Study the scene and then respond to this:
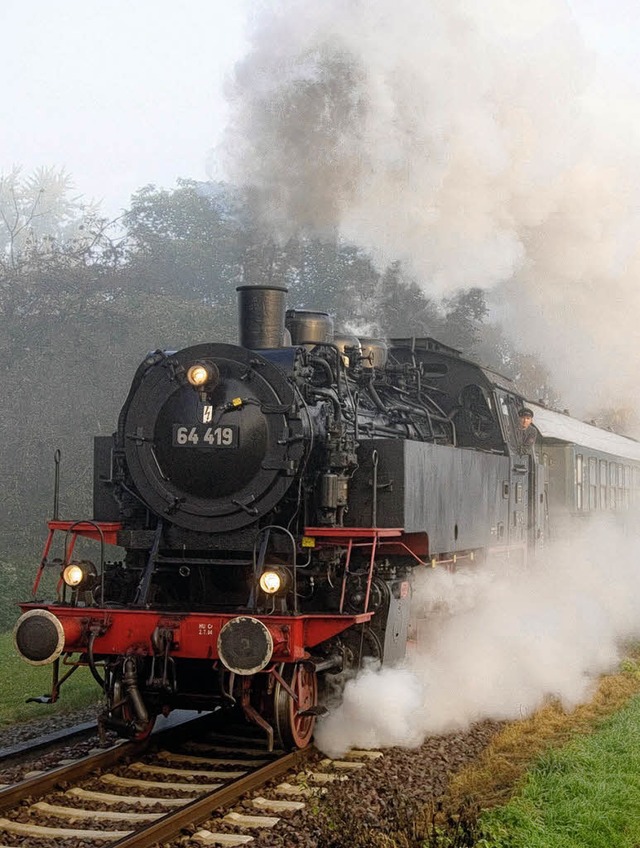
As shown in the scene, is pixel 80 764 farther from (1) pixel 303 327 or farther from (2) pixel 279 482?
(1) pixel 303 327

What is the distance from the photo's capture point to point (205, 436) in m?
7.66

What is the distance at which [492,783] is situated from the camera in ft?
21.5

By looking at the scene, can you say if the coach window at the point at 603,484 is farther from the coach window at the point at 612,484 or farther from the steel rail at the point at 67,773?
the steel rail at the point at 67,773

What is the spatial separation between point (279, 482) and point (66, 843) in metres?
2.89

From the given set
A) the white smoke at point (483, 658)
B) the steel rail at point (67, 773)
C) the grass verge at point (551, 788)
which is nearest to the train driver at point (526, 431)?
the white smoke at point (483, 658)

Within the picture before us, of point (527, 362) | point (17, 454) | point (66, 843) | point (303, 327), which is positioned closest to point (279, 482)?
point (303, 327)

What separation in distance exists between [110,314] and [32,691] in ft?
50.7

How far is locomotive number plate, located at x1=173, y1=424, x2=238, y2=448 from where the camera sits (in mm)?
7605

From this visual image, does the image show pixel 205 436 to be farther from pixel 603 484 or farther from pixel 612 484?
pixel 612 484

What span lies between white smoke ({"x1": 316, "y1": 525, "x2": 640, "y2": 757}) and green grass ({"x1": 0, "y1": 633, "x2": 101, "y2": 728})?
2.83 m

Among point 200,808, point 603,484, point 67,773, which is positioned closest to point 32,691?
point 67,773

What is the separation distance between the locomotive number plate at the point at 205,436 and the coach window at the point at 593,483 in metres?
10.2

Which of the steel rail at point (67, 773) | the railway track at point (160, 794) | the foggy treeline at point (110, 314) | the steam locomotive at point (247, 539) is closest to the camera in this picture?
the railway track at point (160, 794)

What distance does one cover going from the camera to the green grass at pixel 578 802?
538 cm
